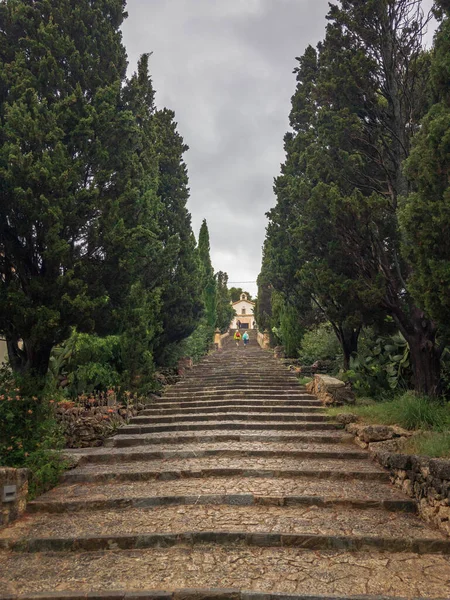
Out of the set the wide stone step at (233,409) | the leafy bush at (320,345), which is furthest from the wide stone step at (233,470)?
the leafy bush at (320,345)

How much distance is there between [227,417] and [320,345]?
5.89 m

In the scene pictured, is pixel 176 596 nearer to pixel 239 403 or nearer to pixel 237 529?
pixel 237 529

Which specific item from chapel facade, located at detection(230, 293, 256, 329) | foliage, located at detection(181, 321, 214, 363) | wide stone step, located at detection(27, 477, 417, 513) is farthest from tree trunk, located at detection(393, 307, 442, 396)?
chapel facade, located at detection(230, 293, 256, 329)

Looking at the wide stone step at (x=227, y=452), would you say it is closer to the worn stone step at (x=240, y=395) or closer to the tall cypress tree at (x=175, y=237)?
the worn stone step at (x=240, y=395)

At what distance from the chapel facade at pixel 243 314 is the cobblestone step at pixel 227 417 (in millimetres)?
60138

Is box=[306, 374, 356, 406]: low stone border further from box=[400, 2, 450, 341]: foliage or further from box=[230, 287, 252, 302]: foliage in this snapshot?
Answer: box=[230, 287, 252, 302]: foliage

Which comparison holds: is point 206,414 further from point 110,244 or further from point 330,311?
point 110,244

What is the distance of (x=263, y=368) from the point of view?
50.8 feet

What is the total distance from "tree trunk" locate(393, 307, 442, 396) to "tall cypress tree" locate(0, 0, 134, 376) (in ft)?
19.2

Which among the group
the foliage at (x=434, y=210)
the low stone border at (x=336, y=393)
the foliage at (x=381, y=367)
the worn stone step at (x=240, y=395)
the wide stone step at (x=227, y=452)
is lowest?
the wide stone step at (x=227, y=452)

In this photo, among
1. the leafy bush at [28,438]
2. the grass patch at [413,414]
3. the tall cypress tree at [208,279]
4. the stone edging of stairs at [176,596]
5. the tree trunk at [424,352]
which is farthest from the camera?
the tall cypress tree at [208,279]

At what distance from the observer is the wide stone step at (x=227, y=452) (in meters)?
6.34

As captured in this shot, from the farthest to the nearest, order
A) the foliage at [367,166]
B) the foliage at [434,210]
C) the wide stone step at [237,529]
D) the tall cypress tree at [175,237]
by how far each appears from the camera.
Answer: the tall cypress tree at [175,237] < the foliage at [367,166] < the foliage at [434,210] < the wide stone step at [237,529]

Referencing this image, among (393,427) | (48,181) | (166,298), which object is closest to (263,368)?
(166,298)
